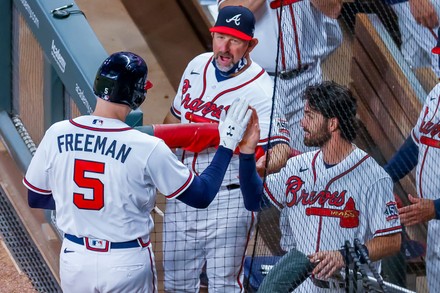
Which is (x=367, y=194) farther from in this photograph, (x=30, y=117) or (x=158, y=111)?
(x=158, y=111)

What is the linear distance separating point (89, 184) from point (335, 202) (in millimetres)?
943

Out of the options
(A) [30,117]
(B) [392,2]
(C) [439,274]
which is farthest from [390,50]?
(A) [30,117]

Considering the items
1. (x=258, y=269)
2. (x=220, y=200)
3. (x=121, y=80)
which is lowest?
(x=258, y=269)

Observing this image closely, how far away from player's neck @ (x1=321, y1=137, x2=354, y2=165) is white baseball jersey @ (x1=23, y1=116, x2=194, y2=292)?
60 centimetres

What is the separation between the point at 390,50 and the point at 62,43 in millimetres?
1493

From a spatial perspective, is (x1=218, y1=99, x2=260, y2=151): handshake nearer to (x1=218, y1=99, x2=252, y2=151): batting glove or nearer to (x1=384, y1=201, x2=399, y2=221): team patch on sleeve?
(x1=218, y1=99, x2=252, y2=151): batting glove

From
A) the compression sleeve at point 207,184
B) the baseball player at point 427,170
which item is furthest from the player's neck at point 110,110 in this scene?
the baseball player at point 427,170

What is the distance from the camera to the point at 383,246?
405cm

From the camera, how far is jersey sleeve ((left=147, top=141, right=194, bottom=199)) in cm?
391

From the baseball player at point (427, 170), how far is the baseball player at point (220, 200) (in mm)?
776

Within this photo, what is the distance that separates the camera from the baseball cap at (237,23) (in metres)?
4.90

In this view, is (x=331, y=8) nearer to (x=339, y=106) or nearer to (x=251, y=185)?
(x=339, y=106)

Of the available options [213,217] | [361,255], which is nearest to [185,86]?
[213,217]

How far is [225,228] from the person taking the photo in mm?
4855
